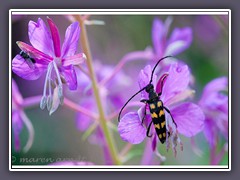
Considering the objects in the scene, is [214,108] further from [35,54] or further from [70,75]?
[35,54]

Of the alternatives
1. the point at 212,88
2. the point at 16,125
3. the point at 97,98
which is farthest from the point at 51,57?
the point at 212,88

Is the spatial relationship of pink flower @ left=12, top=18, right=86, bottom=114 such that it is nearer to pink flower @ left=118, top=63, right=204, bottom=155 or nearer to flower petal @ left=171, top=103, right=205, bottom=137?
pink flower @ left=118, top=63, right=204, bottom=155

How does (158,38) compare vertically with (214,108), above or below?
above

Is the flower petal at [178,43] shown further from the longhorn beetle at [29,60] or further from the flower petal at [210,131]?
the longhorn beetle at [29,60]

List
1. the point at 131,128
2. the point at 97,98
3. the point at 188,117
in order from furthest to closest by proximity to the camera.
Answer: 1. the point at 97,98
2. the point at 188,117
3. the point at 131,128

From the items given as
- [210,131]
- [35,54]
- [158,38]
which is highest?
[158,38]

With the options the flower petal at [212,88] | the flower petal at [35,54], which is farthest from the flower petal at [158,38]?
the flower petal at [35,54]

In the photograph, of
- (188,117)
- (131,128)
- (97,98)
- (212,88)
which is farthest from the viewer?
(212,88)
